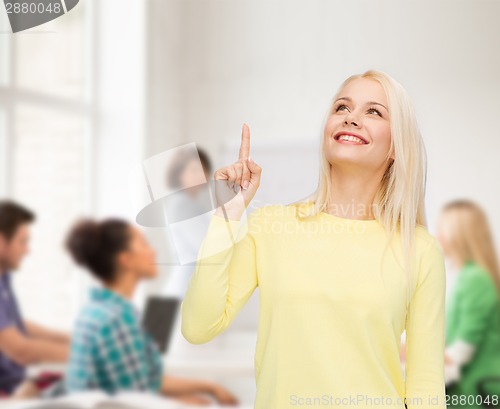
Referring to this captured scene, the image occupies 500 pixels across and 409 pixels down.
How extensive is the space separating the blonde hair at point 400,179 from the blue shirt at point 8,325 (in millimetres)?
1793

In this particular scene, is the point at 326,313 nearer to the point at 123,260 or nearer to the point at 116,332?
the point at 116,332

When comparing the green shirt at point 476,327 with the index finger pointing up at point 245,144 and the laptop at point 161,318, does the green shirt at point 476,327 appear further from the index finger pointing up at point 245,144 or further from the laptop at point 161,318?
the index finger pointing up at point 245,144

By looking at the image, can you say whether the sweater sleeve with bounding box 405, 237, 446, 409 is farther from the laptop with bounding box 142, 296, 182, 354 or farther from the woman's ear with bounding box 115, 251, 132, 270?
the laptop with bounding box 142, 296, 182, 354

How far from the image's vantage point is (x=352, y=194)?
1.15 metres

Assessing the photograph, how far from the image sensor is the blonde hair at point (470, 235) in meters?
3.12

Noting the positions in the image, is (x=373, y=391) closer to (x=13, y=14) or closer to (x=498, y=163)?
(x=13, y=14)

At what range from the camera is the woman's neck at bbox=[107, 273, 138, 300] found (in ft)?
9.29

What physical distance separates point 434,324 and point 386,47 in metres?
2.95

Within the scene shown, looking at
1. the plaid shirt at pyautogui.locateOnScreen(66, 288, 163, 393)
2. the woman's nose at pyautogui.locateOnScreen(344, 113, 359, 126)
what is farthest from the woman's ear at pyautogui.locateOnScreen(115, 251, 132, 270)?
the woman's nose at pyautogui.locateOnScreen(344, 113, 359, 126)

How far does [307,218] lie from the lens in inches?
45.0

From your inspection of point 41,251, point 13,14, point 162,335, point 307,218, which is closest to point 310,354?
point 307,218

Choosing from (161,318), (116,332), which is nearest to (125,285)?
(116,332)

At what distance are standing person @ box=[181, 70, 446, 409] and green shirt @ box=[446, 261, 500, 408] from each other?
1990 mm

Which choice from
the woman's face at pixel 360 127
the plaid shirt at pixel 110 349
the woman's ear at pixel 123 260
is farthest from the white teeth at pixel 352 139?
the woman's ear at pixel 123 260
